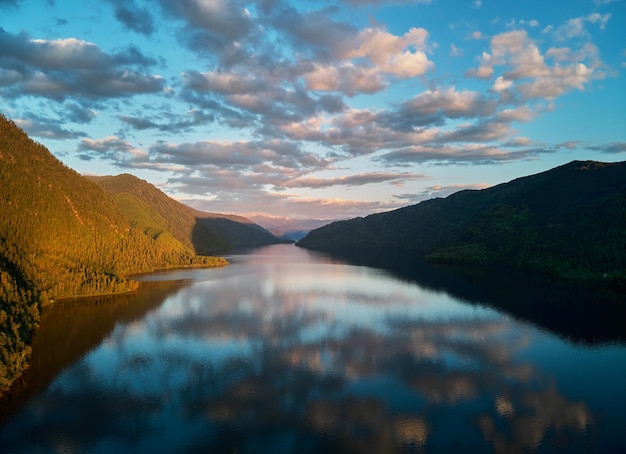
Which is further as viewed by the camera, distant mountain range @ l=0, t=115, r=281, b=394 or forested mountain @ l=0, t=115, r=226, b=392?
forested mountain @ l=0, t=115, r=226, b=392

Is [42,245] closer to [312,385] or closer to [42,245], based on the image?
[42,245]

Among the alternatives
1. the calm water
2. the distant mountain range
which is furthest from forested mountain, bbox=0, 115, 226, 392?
the calm water

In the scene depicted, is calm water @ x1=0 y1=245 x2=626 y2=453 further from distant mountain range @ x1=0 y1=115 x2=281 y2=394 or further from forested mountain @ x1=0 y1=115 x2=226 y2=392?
forested mountain @ x1=0 y1=115 x2=226 y2=392

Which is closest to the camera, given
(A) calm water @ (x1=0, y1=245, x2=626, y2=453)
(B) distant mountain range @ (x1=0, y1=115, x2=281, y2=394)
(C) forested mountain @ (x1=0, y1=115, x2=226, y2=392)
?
(A) calm water @ (x1=0, y1=245, x2=626, y2=453)

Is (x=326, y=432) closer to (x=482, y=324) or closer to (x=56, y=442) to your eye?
(x=56, y=442)

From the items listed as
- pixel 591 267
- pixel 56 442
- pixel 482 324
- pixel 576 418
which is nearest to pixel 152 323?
pixel 56 442

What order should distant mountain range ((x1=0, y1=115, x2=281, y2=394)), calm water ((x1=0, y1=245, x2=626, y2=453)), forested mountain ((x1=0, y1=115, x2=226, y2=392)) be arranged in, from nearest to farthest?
calm water ((x1=0, y1=245, x2=626, y2=453)) → distant mountain range ((x1=0, y1=115, x2=281, y2=394)) → forested mountain ((x1=0, y1=115, x2=226, y2=392))
